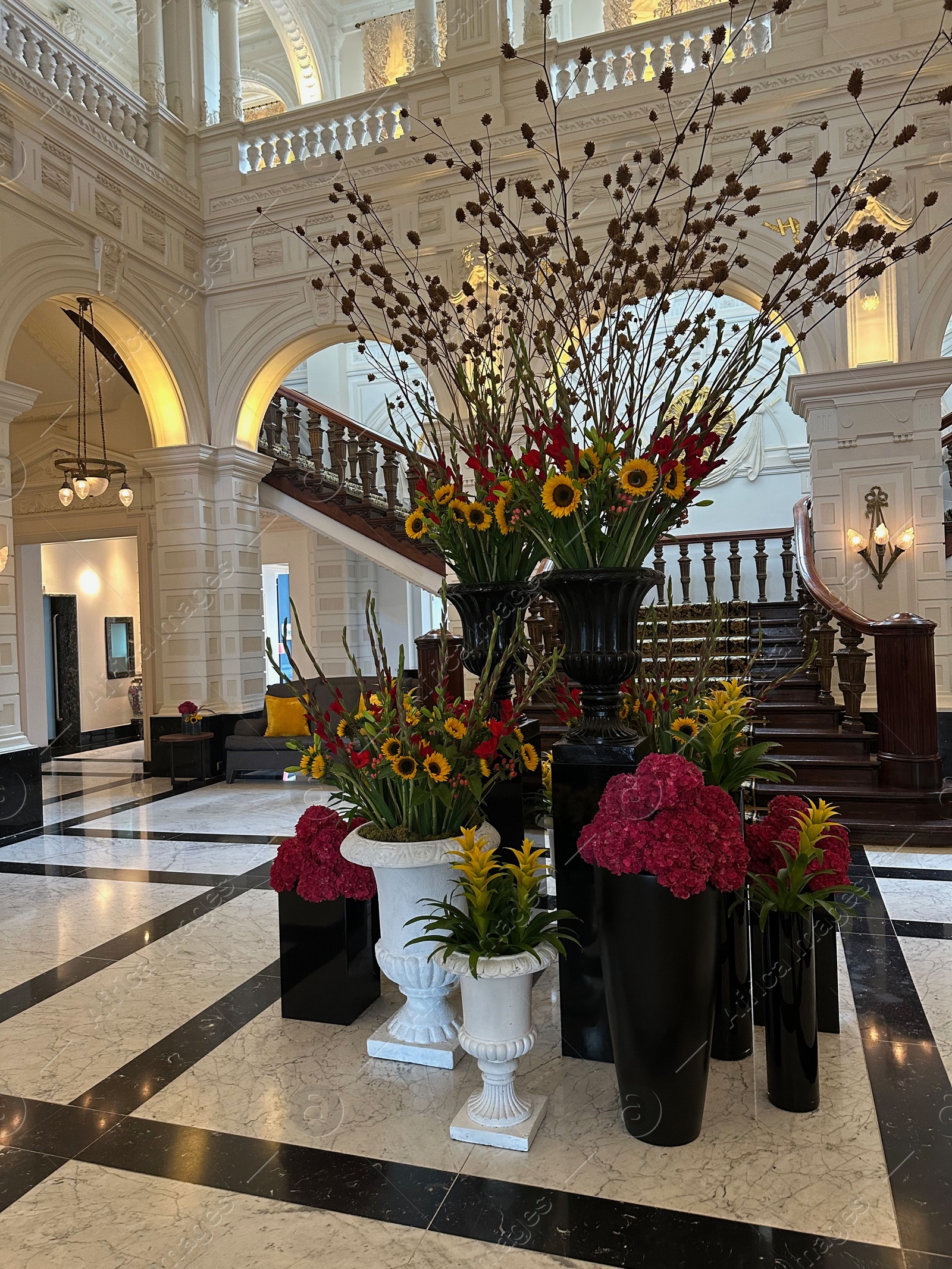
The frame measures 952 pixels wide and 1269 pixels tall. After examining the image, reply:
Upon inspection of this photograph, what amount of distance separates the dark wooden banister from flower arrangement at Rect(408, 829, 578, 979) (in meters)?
3.50

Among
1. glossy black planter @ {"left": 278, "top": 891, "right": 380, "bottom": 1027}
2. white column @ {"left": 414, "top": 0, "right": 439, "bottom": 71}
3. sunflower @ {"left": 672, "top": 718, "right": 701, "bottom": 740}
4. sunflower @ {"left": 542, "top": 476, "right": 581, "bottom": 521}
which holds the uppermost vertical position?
white column @ {"left": 414, "top": 0, "right": 439, "bottom": 71}

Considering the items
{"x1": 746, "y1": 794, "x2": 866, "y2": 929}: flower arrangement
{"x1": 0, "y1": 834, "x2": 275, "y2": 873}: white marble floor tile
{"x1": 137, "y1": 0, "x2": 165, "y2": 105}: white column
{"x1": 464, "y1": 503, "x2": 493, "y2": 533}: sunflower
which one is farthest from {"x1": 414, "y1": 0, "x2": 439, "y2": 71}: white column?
{"x1": 746, "y1": 794, "x2": 866, "y2": 929}: flower arrangement

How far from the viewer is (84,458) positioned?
282 inches

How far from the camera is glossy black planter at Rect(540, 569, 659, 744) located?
1.97m

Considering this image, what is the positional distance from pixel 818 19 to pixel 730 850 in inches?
268

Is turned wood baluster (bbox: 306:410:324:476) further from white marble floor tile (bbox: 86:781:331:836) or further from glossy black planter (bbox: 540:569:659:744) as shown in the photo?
glossy black planter (bbox: 540:569:659:744)

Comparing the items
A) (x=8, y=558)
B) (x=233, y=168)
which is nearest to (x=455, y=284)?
(x=233, y=168)

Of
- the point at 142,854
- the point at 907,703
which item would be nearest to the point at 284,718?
the point at 142,854

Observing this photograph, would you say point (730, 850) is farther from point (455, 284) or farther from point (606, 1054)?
point (455, 284)

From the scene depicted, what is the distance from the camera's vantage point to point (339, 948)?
2418 mm

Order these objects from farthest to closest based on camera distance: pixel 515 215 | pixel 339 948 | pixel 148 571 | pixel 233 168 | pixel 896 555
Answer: pixel 148 571 < pixel 233 168 < pixel 515 215 < pixel 896 555 < pixel 339 948

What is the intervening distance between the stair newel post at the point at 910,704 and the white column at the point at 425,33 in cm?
594

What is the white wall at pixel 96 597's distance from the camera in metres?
10.7

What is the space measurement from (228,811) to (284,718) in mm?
1509
